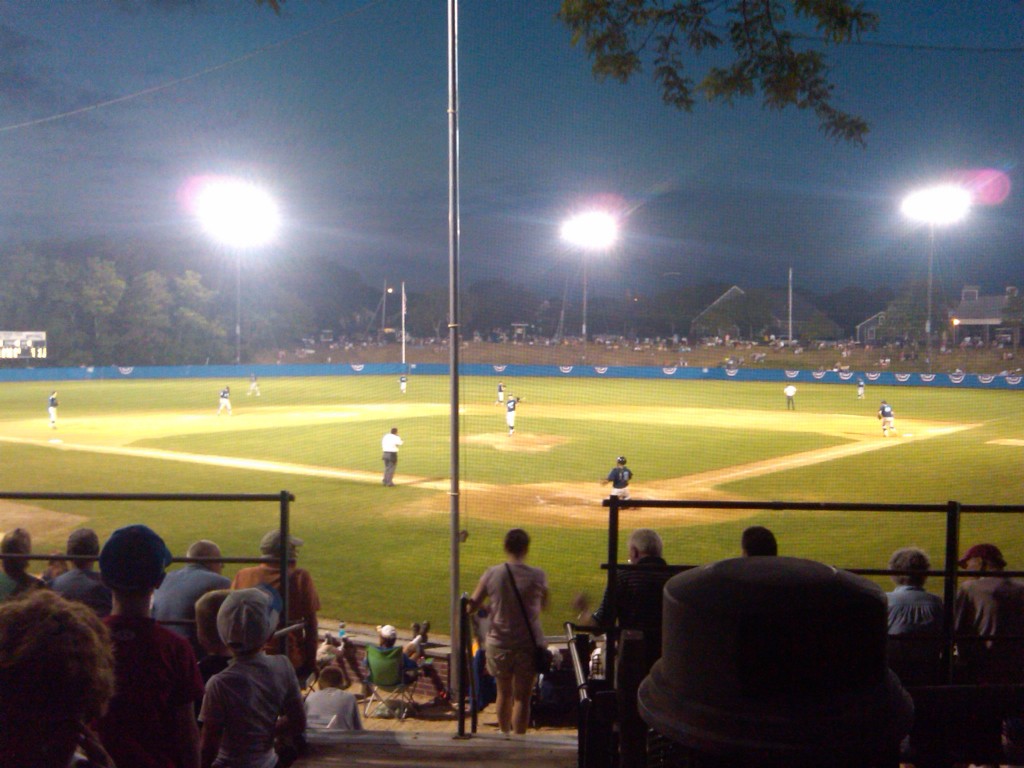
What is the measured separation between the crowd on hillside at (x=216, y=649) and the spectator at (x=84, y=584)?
11 mm

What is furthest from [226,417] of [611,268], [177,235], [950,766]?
[177,235]

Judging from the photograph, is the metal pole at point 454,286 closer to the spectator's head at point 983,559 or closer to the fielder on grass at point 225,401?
the spectator's head at point 983,559

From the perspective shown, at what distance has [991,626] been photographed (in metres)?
4.86

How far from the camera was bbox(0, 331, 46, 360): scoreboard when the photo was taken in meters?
65.6

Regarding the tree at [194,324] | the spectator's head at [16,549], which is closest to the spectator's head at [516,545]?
the spectator's head at [16,549]

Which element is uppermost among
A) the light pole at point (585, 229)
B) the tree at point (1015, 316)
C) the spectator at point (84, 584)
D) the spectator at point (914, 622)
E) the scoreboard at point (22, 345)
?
the light pole at point (585, 229)

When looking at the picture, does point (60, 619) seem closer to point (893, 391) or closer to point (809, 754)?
point (809, 754)

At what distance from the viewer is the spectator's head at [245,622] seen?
118 inches

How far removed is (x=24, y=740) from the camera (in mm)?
1857

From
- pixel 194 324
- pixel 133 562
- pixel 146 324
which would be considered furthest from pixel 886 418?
pixel 146 324

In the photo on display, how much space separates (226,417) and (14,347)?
3648 cm

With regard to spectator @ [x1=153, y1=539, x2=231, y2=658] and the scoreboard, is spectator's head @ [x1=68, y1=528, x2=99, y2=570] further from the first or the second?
the scoreboard

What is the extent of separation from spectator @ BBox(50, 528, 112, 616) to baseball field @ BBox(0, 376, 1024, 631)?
6585 mm

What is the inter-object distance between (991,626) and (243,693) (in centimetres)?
408
